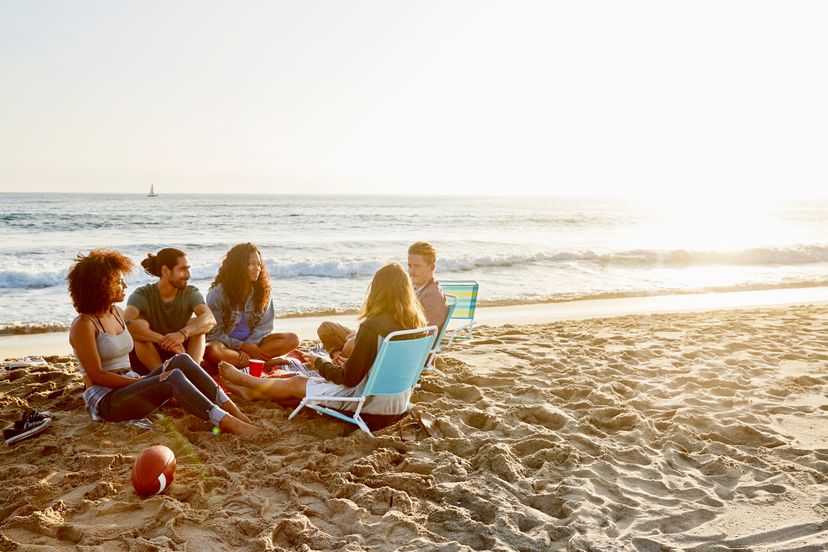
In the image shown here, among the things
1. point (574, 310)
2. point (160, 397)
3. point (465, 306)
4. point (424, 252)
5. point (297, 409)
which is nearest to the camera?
point (160, 397)

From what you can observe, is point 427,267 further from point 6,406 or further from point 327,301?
point 327,301

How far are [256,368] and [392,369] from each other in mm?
1852

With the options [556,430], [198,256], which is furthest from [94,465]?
[198,256]

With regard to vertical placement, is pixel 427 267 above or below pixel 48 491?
above

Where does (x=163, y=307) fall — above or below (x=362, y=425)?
above

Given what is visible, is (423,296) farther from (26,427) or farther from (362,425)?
(26,427)

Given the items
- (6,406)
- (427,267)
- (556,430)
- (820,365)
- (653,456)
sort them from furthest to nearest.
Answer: (820,365) → (427,267) → (6,406) → (556,430) → (653,456)

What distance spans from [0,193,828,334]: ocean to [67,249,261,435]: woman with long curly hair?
458 cm

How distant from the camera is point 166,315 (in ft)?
17.1

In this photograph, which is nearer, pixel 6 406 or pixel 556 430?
pixel 556 430

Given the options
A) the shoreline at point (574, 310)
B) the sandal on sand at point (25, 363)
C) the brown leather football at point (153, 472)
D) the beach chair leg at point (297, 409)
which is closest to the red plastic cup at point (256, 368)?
the beach chair leg at point (297, 409)

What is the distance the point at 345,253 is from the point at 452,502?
1987cm

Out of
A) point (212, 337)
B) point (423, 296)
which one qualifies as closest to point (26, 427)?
point (212, 337)

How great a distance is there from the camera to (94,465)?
3740mm
